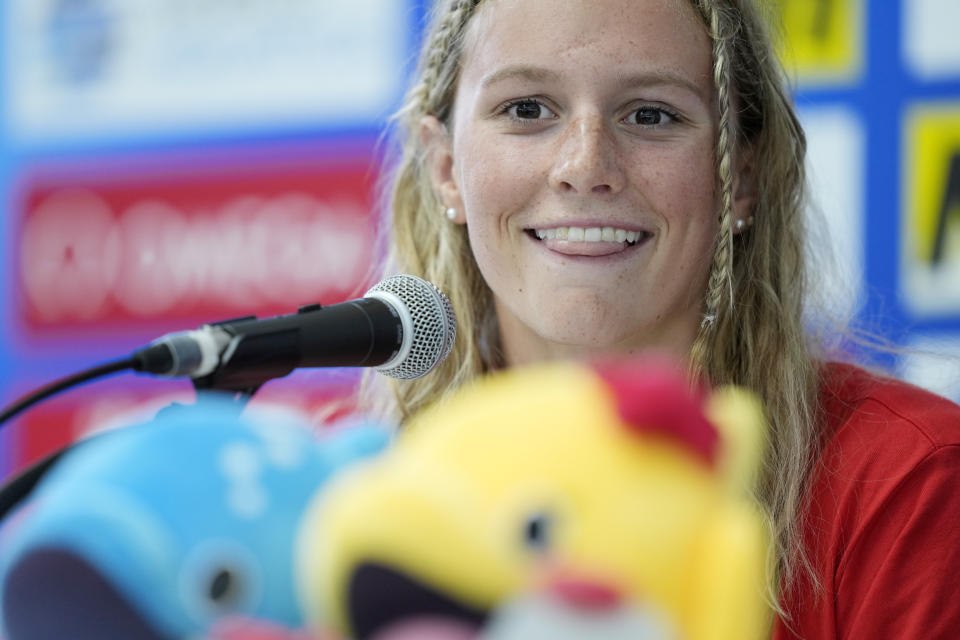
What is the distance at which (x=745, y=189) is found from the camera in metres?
1.39

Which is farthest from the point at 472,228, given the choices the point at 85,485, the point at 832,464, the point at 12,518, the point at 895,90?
the point at 895,90

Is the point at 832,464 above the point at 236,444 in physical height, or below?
below

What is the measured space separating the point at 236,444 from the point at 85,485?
0.07 metres

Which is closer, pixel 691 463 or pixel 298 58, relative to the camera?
pixel 691 463

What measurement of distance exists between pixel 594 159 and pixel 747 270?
0.91 feet

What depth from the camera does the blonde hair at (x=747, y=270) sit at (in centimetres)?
125

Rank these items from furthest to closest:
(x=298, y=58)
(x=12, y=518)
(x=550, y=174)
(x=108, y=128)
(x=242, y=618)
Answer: (x=108, y=128) < (x=298, y=58) < (x=550, y=174) < (x=12, y=518) < (x=242, y=618)

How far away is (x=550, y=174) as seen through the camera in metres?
1.27

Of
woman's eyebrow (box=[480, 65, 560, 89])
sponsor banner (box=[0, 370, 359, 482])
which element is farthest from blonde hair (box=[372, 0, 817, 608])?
sponsor banner (box=[0, 370, 359, 482])

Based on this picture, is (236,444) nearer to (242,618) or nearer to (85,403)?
(242,618)

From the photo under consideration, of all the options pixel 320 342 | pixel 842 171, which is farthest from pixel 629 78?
pixel 842 171

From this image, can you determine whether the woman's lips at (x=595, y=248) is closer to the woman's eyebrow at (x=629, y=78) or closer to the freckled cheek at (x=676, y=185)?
the freckled cheek at (x=676, y=185)

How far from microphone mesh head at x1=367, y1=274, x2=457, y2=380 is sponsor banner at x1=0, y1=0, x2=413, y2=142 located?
5.08ft

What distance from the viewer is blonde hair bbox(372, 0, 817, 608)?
1.25 meters
